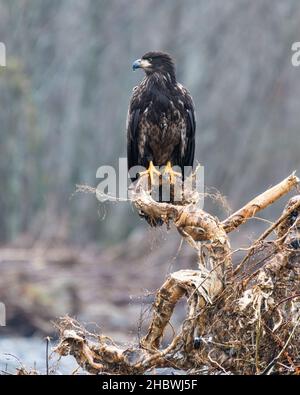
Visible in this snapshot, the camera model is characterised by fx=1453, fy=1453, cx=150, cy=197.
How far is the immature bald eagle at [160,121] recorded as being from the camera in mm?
11328

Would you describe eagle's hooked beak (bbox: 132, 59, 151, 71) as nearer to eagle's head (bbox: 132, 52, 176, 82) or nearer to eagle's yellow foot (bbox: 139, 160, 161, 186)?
eagle's head (bbox: 132, 52, 176, 82)

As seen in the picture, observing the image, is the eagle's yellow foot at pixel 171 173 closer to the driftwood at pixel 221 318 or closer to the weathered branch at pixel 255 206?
the weathered branch at pixel 255 206

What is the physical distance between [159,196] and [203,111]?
13.4 m

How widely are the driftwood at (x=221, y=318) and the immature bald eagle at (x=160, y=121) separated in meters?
2.27

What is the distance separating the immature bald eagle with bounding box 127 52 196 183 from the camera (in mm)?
11328

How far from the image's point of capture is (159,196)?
10062mm

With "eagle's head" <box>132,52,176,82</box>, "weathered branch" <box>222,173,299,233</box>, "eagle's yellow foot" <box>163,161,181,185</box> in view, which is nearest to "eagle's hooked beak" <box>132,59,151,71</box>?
"eagle's head" <box>132,52,176,82</box>

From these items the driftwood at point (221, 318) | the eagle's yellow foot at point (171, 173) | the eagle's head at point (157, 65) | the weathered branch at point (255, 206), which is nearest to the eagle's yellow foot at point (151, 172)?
the eagle's yellow foot at point (171, 173)

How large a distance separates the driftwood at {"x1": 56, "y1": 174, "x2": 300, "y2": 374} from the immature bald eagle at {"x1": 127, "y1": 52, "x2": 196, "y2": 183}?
89.4 inches

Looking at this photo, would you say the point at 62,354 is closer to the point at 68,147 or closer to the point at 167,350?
the point at 167,350

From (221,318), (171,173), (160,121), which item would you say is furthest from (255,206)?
(160,121)

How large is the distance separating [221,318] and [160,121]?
292 centimetres
